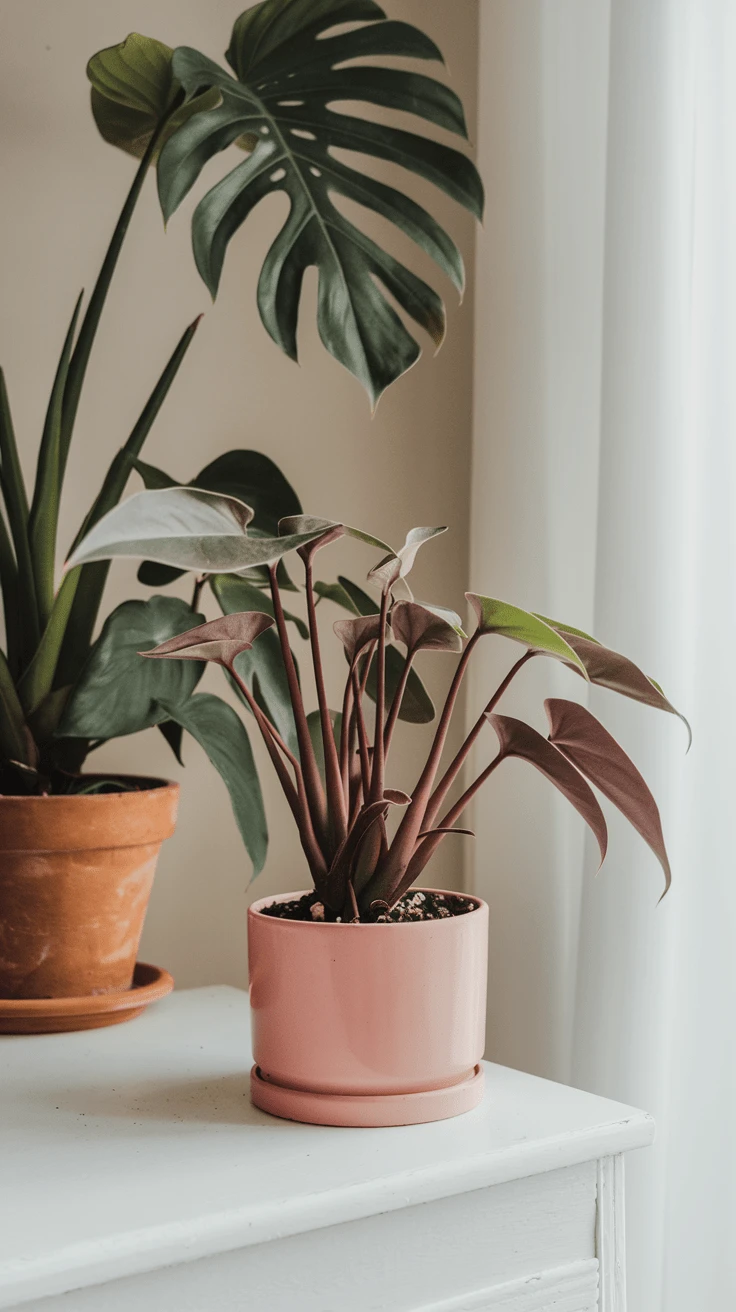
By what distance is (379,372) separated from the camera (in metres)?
0.82

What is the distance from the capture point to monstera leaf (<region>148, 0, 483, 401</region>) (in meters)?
0.83

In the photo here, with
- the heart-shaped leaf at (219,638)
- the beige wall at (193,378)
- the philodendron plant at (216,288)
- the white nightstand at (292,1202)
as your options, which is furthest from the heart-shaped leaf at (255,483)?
the white nightstand at (292,1202)

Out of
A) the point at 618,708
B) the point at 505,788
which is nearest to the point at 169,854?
the point at 505,788

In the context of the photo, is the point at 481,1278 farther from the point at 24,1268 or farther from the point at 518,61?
the point at 518,61

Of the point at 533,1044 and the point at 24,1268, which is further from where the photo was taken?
the point at 533,1044

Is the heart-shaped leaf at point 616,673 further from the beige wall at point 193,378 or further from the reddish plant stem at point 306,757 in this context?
the beige wall at point 193,378

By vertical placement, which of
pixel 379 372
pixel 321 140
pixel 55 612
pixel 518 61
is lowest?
pixel 55 612

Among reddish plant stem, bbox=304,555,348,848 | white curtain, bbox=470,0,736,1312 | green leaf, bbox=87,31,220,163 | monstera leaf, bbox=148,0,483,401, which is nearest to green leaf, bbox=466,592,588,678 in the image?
reddish plant stem, bbox=304,555,348,848

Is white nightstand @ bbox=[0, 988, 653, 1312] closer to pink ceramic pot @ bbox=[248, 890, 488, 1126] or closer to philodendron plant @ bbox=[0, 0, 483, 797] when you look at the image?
pink ceramic pot @ bbox=[248, 890, 488, 1126]

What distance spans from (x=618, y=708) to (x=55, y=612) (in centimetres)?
45

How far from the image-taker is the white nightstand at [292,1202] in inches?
21.6

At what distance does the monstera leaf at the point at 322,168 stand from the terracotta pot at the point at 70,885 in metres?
0.36

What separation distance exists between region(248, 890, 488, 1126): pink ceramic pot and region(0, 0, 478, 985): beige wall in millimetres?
513

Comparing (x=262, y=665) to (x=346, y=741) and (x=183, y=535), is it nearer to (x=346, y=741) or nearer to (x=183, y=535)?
(x=346, y=741)
